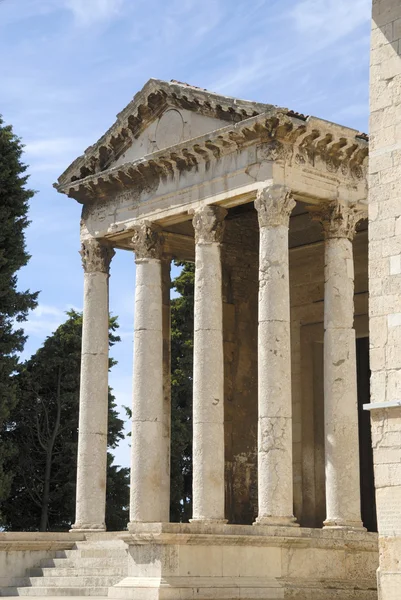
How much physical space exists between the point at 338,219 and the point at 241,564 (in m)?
7.38

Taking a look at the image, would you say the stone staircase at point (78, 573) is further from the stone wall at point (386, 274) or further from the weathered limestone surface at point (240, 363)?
the stone wall at point (386, 274)

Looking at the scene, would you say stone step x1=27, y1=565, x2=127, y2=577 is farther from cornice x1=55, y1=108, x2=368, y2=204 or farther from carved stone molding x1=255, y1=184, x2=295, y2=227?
cornice x1=55, y1=108, x2=368, y2=204

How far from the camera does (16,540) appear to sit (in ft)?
81.7

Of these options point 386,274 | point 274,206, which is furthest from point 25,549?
point 386,274

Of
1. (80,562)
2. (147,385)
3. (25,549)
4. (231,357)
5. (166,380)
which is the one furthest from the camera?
(231,357)

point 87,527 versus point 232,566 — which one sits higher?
point 87,527

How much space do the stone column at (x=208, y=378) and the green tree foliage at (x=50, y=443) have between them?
13.1 metres

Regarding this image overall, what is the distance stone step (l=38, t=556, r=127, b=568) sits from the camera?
23.7 meters

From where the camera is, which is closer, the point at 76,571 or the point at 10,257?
the point at 76,571

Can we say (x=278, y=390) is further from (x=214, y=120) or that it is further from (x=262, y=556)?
(x=214, y=120)

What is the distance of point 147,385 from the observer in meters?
25.1

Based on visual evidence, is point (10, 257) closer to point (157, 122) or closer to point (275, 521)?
point (157, 122)

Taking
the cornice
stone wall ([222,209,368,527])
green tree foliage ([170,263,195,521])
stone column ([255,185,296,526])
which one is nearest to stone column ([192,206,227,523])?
stone column ([255,185,296,526])

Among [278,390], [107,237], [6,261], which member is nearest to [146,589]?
[278,390]
